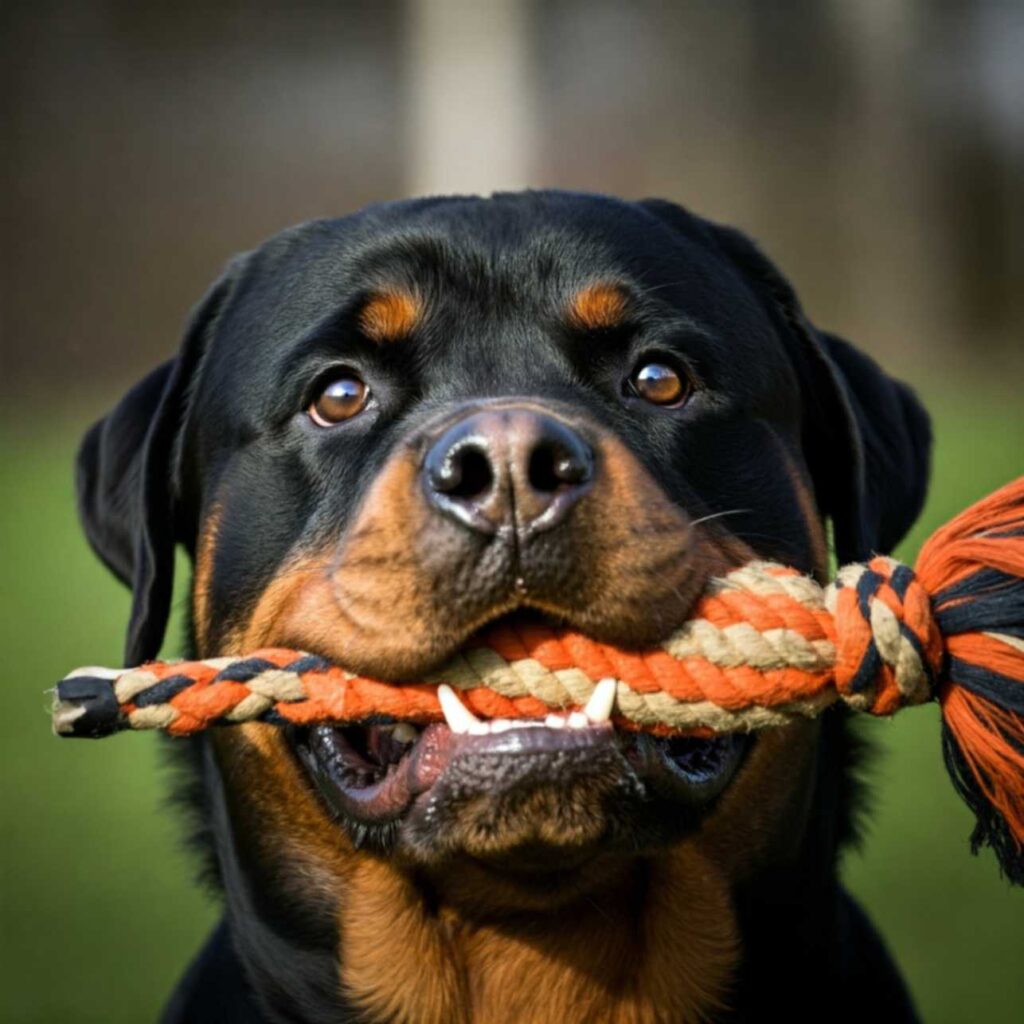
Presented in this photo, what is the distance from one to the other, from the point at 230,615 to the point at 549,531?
735 millimetres

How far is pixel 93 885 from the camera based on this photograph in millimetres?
4609

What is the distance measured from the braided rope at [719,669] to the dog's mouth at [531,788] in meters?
0.03

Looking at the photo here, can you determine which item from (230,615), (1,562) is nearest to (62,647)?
(1,562)

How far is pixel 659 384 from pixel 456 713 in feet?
2.25

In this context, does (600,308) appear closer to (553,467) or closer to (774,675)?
(553,467)

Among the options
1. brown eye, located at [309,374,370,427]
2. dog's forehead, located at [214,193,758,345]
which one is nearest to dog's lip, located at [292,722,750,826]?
brown eye, located at [309,374,370,427]

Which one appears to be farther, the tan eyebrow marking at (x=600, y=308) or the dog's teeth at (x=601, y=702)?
the tan eyebrow marking at (x=600, y=308)

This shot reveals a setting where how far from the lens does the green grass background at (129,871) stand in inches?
151

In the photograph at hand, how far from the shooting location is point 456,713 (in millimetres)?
1895

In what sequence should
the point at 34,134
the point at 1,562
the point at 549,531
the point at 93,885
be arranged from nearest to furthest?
the point at 549,531 → the point at 93,885 → the point at 1,562 → the point at 34,134

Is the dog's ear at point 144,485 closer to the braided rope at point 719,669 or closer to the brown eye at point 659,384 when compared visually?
the braided rope at point 719,669

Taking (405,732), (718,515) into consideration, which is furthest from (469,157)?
(405,732)

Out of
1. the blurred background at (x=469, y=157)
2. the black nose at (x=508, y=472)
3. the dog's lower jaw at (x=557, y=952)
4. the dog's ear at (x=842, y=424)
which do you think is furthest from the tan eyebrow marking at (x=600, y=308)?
the blurred background at (x=469, y=157)

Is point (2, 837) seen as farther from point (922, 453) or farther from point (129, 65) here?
point (129, 65)
